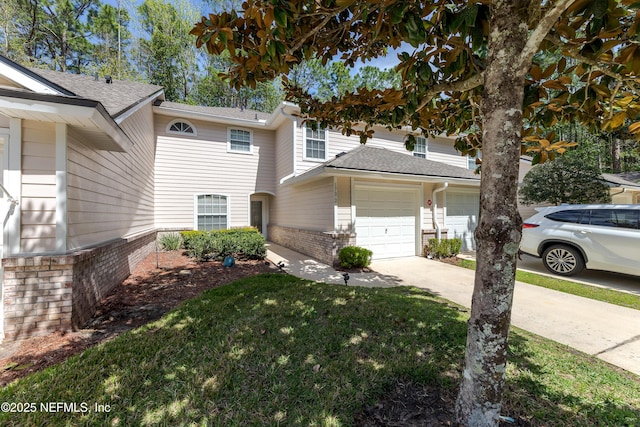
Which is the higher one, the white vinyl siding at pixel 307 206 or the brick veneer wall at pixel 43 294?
the white vinyl siding at pixel 307 206

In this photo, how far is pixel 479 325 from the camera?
1657 millimetres

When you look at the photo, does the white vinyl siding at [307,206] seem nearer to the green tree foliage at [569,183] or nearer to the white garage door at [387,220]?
the white garage door at [387,220]

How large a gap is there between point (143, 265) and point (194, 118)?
658 cm

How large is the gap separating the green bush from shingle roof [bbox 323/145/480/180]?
7.36 ft

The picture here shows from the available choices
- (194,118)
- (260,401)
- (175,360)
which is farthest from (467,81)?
(194,118)

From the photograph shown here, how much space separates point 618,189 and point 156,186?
69.8ft

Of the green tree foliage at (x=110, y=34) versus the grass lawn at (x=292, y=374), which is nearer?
the grass lawn at (x=292, y=374)

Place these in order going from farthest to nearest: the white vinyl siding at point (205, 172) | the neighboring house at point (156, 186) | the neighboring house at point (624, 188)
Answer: the neighboring house at point (624, 188), the white vinyl siding at point (205, 172), the neighboring house at point (156, 186)

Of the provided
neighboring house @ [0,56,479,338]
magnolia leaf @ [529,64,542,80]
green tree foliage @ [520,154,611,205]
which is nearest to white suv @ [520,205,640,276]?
neighboring house @ [0,56,479,338]

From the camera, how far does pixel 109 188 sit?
553 cm

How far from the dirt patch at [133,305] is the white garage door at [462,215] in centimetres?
688

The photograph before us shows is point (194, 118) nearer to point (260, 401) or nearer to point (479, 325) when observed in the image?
point (260, 401)

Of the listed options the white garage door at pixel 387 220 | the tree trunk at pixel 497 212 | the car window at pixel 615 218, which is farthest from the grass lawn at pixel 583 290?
the tree trunk at pixel 497 212

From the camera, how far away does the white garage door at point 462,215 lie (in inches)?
380
